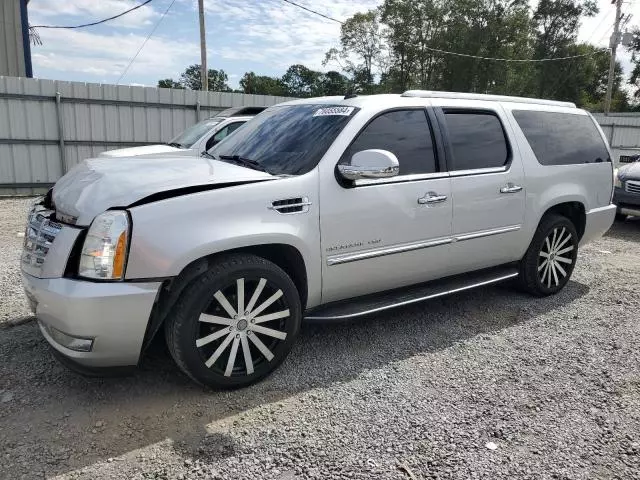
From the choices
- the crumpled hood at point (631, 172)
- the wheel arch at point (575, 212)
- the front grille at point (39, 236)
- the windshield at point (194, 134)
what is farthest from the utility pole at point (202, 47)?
the front grille at point (39, 236)

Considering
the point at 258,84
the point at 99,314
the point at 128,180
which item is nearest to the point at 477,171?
the point at 128,180

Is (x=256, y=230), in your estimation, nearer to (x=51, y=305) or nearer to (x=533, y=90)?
(x=51, y=305)

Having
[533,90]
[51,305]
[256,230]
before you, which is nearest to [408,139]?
[256,230]

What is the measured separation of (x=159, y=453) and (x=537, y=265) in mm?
3762

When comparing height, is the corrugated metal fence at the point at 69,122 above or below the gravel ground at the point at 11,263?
above

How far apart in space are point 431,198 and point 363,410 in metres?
1.65

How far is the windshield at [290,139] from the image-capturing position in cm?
343

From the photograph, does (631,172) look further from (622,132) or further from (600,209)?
(622,132)

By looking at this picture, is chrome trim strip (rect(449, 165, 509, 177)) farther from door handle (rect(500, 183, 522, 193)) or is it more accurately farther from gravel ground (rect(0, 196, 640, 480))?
gravel ground (rect(0, 196, 640, 480))

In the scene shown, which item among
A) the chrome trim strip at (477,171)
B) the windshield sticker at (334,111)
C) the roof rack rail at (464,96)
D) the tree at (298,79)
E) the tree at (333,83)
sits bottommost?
the chrome trim strip at (477,171)

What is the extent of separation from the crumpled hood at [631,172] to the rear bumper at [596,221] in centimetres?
419

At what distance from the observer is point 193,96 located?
508 inches

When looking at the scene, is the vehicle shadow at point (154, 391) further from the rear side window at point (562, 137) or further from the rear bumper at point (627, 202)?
the rear bumper at point (627, 202)

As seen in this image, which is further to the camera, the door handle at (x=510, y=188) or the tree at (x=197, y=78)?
the tree at (x=197, y=78)
